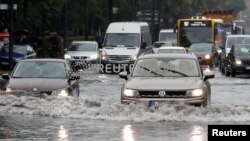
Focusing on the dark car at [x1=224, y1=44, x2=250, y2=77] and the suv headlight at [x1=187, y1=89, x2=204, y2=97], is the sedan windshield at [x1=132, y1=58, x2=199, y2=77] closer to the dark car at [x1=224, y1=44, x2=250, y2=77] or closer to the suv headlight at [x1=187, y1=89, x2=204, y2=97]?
the suv headlight at [x1=187, y1=89, x2=204, y2=97]

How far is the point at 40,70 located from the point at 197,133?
25.7 ft

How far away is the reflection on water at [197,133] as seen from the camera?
49.8 ft

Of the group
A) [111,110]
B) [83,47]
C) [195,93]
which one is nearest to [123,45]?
[83,47]

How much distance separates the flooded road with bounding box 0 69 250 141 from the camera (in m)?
15.7

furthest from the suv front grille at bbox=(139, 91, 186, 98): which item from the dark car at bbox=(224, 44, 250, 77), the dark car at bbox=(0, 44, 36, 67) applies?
the dark car at bbox=(0, 44, 36, 67)

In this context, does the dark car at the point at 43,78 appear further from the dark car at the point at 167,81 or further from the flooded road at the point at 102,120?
the dark car at the point at 167,81

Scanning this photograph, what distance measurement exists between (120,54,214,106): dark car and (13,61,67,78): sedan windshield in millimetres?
2827

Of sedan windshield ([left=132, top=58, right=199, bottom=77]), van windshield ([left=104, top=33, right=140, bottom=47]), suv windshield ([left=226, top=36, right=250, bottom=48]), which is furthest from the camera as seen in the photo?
suv windshield ([left=226, top=36, right=250, bottom=48])

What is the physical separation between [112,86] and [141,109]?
14618 millimetres

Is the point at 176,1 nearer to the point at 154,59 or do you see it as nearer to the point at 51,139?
the point at 154,59

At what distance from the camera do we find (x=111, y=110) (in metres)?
19.3

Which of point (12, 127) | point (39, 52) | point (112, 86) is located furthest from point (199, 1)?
point (12, 127)

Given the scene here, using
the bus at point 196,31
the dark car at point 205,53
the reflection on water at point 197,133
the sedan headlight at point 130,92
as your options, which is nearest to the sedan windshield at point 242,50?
the dark car at point 205,53

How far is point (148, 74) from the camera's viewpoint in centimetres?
2014
